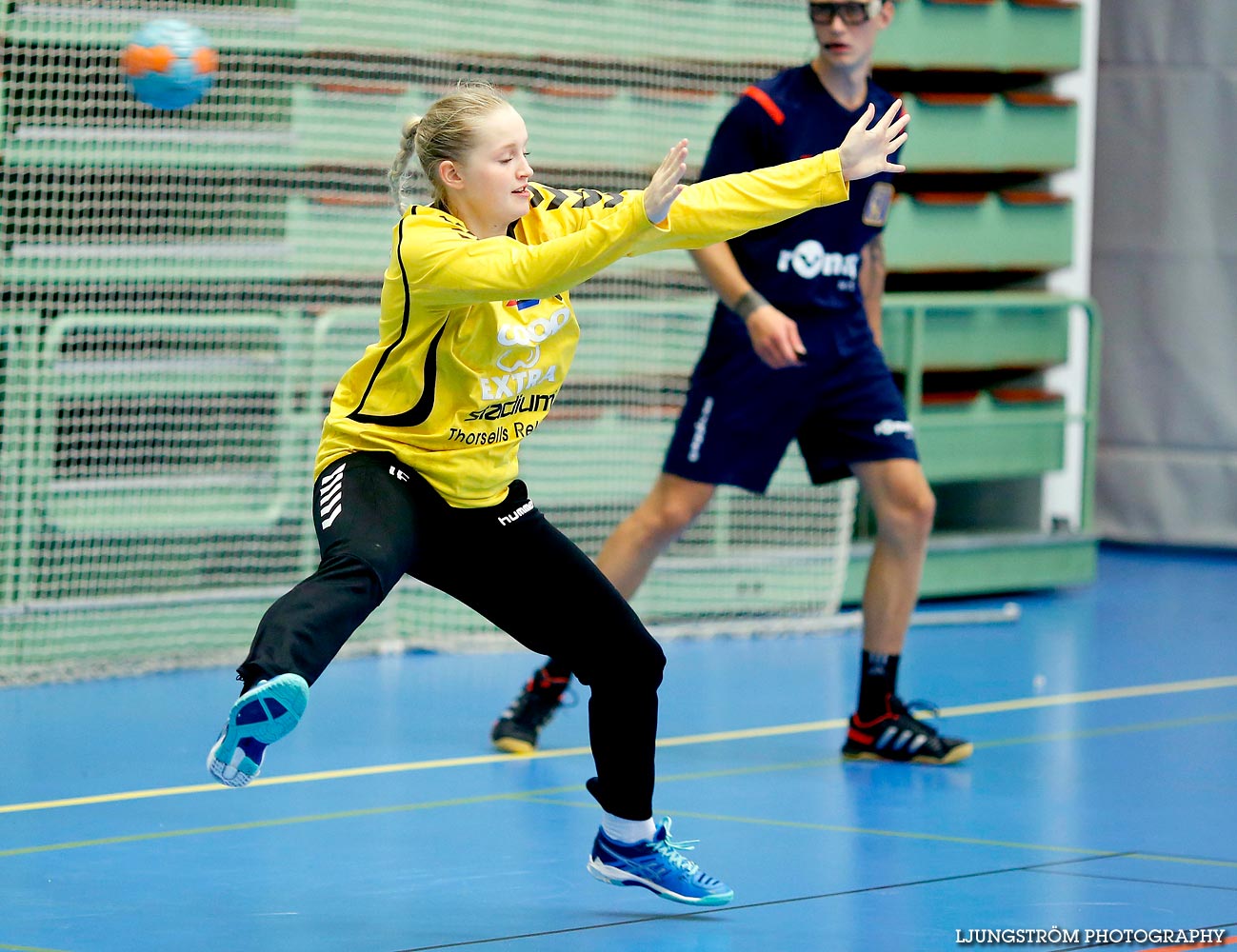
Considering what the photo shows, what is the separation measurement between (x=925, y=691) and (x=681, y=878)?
312 cm

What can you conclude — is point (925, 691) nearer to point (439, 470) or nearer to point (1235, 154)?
point (439, 470)

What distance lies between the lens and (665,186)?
372cm


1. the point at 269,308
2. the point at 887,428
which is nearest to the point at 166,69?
the point at 269,308

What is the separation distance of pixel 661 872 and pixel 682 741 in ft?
6.53

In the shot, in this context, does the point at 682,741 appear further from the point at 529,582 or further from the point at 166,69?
the point at 166,69

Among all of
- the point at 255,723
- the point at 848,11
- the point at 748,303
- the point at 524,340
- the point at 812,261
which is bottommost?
the point at 255,723

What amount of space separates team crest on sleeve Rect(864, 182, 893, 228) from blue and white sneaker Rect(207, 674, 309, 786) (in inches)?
111

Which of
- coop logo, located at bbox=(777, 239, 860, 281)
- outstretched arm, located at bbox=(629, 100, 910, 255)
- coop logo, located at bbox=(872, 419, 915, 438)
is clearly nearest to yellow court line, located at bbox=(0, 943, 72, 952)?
outstretched arm, located at bbox=(629, 100, 910, 255)

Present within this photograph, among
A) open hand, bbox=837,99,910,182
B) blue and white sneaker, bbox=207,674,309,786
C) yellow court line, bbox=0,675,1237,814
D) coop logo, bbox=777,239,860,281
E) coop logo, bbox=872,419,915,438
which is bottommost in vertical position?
yellow court line, bbox=0,675,1237,814

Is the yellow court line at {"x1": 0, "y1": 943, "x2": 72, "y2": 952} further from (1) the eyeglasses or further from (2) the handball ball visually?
(1) the eyeglasses

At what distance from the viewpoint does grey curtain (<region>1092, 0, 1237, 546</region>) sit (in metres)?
11.2

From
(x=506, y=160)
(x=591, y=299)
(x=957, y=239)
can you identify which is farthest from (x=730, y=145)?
A: (x=957, y=239)

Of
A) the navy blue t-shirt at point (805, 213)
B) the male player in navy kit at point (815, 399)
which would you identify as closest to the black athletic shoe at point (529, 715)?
the male player in navy kit at point (815, 399)

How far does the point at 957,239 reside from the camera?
955 centimetres
